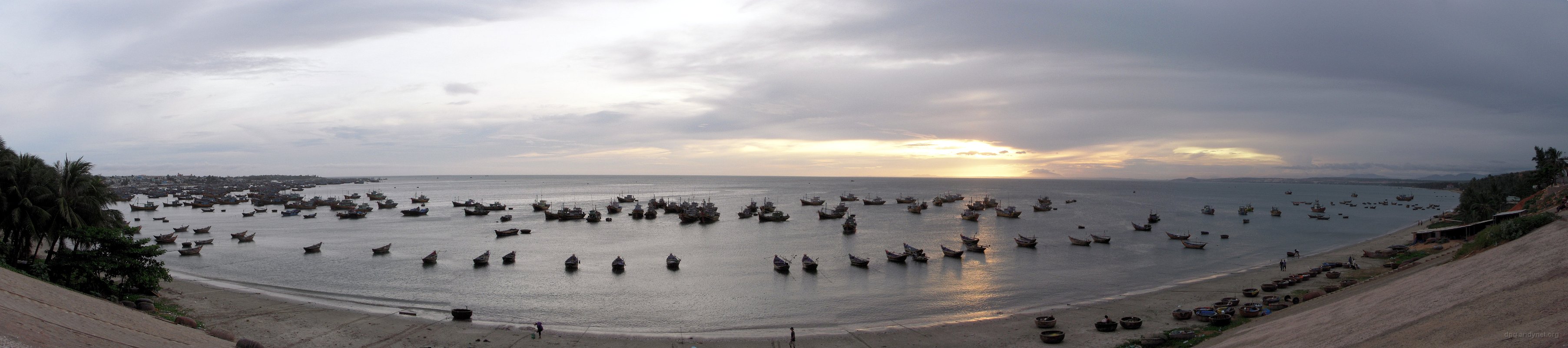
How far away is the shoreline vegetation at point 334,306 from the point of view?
24.6 metres

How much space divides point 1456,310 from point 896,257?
105 ft

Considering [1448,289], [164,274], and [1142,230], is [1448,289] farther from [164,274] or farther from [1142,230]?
[1142,230]

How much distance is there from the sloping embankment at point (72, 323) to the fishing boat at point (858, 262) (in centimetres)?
3408

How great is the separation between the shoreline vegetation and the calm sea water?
8.08ft

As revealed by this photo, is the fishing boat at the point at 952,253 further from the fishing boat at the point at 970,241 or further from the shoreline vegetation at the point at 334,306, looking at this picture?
the shoreline vegetation at the point at 334,306

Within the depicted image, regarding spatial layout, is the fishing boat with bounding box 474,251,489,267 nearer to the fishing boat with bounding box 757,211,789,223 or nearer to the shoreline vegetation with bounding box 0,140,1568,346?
the shoreline vegetation with bounding box 0,140,1568,346

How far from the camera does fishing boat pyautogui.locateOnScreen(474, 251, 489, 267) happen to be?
152 ft

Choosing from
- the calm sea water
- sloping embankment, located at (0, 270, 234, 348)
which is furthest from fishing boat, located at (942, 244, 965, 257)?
sloping embankment, located at (0, 270, 234, 348)

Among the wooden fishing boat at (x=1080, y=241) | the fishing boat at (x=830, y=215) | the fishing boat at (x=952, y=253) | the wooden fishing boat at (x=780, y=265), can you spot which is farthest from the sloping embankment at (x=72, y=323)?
the fishing boat at (x=830, y=215)

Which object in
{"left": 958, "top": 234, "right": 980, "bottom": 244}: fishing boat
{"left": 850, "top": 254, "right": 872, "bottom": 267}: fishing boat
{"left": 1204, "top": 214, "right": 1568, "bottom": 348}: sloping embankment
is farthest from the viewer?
{"left": 958, "top": 234, "right": 980, "bottom": 244}: fishing boat

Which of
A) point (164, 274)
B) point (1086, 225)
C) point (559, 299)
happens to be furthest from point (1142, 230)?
point (164, 274)

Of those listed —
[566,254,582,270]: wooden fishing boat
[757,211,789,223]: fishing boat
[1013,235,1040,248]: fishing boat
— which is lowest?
[566,254,582,270]: wooden fishing boat

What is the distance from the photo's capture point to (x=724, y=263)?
4809cm

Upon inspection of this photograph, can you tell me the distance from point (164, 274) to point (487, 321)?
1281cm
